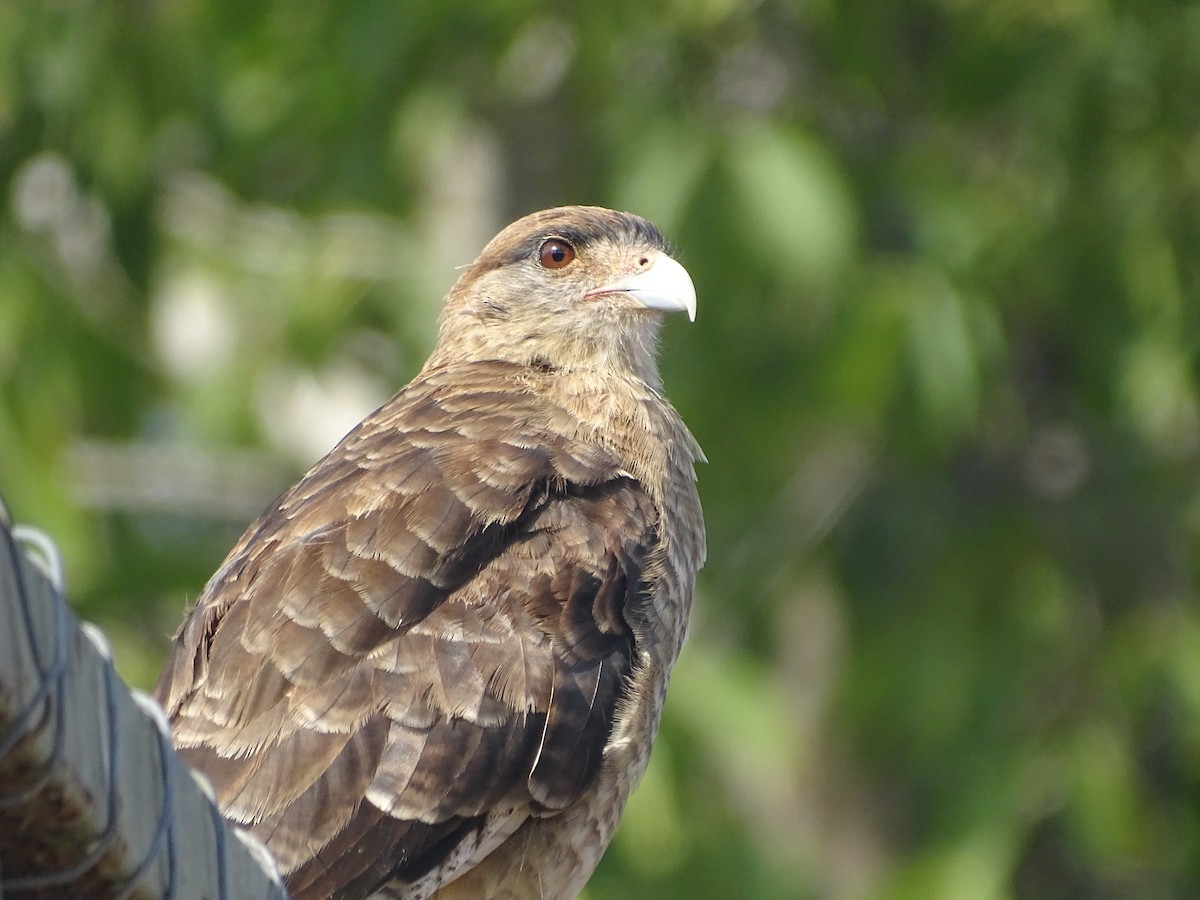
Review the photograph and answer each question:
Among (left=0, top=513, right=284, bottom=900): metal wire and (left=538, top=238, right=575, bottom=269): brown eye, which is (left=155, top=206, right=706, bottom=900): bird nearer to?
(left=538, top=238, right=575, bottom=269): brown eye

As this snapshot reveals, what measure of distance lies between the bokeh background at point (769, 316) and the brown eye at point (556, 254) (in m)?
2.15

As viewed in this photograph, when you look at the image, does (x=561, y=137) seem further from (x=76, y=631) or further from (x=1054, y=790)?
(x=76, y=631)

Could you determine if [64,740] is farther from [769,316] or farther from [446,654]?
[769,316]

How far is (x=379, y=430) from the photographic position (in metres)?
4.10

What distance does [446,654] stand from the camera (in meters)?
3.42

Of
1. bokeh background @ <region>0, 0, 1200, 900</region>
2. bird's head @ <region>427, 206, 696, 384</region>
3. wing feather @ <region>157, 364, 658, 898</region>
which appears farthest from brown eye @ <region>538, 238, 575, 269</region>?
bokeh background @ <region>0, 0, 1200, 900</region>

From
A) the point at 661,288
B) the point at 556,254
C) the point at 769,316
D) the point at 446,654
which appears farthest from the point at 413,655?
the point at 769,316

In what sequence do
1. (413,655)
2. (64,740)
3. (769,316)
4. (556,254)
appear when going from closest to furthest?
Result: (64,740) → (413,655) → (556,254) → (769,316)

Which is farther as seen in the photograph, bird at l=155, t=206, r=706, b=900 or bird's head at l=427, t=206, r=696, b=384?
bird's head at l=427, t=206, r=696, b=384

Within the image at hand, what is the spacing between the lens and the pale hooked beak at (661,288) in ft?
14.8

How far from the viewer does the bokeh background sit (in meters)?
7.04

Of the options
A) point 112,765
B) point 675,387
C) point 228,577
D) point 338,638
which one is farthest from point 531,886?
point 675,387

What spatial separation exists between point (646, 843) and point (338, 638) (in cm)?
394

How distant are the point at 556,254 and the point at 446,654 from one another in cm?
168
